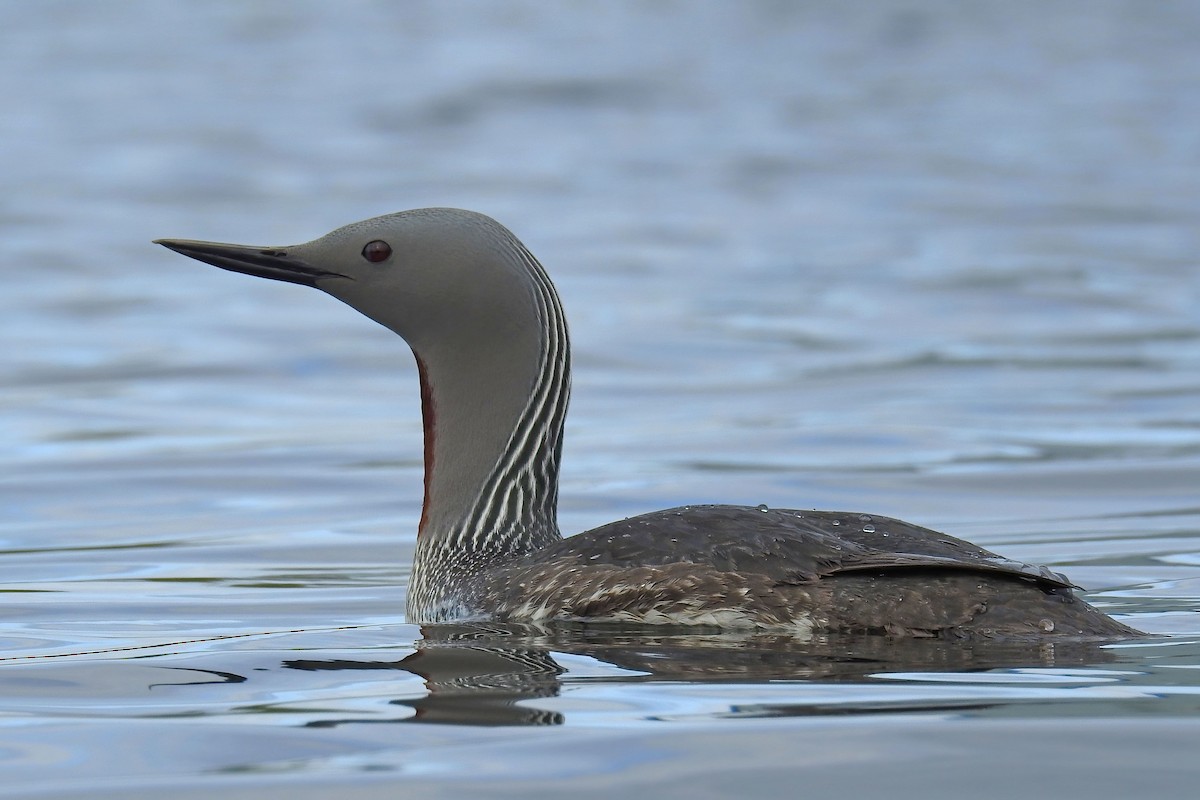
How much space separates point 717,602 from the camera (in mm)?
5172

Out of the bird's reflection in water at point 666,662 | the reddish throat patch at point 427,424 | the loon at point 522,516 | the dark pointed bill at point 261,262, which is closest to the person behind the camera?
the bird's reflection in water at point 666,662

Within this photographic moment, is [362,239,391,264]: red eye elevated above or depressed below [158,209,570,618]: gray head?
above

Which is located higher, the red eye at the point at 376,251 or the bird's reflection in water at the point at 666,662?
the red eye at the point at 376,251

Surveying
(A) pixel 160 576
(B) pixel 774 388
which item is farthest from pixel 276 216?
(A) pixel 160 576

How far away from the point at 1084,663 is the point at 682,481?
5.03 meters

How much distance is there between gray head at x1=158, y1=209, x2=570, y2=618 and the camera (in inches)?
238

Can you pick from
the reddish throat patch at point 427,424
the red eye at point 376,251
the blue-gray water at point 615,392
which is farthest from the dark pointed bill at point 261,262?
the blue-gray water at point 615,392

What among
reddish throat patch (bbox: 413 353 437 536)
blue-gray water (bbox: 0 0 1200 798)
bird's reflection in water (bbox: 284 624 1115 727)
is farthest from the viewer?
reddish throat patch (bbox: 413 353 437 536)

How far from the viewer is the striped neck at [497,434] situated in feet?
20.0

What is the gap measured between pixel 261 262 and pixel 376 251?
1.05 feet

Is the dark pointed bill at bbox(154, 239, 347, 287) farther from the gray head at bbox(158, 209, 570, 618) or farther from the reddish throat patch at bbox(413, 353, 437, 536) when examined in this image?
the reddish throat patch at bbox(413, 353, 437, 536)

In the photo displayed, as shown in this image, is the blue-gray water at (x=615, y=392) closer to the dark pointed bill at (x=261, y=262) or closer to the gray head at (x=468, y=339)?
the gray head at (x=468, y=339)

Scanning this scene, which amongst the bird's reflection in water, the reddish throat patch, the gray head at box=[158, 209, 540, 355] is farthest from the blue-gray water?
the gray head at box=[158, 209, 540, 355]

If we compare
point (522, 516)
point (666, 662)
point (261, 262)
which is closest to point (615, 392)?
point (522, 516)
